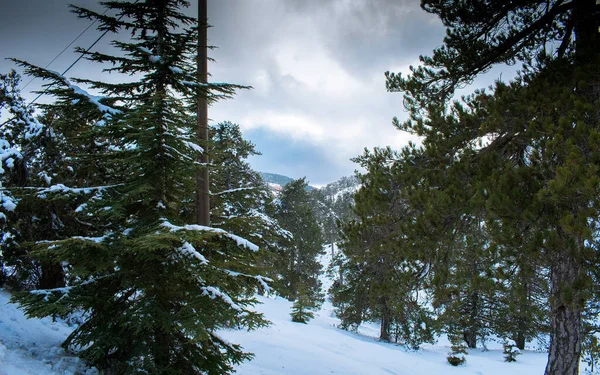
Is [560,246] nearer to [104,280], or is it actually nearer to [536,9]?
[536,9]

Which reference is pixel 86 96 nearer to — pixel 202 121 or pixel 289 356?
pixel 202 121

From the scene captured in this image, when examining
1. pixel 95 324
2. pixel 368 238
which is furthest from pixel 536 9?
pixel 95 324

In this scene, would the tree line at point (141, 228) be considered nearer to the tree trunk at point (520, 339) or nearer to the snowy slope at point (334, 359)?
the snowy slope at point (334, 359)

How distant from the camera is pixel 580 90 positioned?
161 inches

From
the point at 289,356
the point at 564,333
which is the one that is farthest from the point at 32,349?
the point at 564,333

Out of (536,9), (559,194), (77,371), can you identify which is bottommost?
(77,371)

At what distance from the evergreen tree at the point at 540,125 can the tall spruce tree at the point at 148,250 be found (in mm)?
3921

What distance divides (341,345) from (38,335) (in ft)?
33.5

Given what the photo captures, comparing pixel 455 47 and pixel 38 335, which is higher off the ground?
pixel 455 47

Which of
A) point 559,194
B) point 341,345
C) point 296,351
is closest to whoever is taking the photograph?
point 559,194

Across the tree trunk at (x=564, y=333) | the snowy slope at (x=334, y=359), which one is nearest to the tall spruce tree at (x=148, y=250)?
the snowy slope at (x=334, y=359)

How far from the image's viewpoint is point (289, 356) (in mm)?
8852

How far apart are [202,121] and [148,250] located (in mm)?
3191

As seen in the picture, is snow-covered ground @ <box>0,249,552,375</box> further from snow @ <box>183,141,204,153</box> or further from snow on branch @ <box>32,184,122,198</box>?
snow @ <box>183,141,204,153</box>
